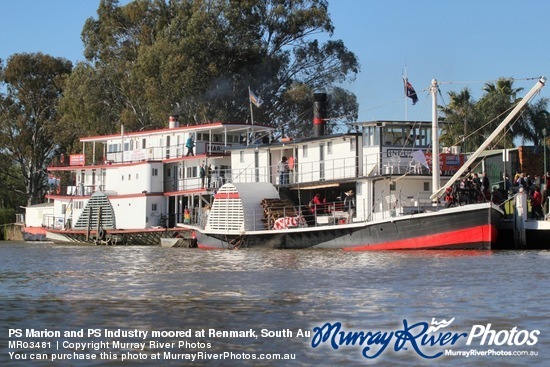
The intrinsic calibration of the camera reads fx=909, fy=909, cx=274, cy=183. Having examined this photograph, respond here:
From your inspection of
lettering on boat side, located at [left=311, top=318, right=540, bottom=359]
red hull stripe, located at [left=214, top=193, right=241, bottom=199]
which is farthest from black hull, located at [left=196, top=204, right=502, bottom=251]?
lettering on boat side, located at [left=311, top=318, right=540, bottom=359]

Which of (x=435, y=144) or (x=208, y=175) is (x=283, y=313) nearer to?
(x=435, y=144)

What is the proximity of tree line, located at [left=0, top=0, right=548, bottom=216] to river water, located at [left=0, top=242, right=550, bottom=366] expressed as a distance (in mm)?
36278

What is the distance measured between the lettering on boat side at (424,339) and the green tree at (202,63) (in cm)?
4902

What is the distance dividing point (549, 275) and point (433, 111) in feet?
47.5

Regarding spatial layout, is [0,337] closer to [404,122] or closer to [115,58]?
[404,122]

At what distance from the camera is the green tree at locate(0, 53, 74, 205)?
2992 inches

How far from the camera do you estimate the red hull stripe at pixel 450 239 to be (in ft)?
106

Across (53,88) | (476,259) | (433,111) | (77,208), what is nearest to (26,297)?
(476,259)

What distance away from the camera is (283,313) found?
53.3 feet

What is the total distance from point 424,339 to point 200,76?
50.8 meters

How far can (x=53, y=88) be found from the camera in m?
77.5

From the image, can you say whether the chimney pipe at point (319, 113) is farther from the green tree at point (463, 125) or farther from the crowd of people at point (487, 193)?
the green tree at point (463, 125)

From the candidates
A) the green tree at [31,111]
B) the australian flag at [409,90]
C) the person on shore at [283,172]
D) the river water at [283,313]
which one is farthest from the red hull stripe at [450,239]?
the green tree at [31,111]

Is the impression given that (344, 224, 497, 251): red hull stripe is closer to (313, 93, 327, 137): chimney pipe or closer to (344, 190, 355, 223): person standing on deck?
(344, 190, 355, 223): person standing on deck
